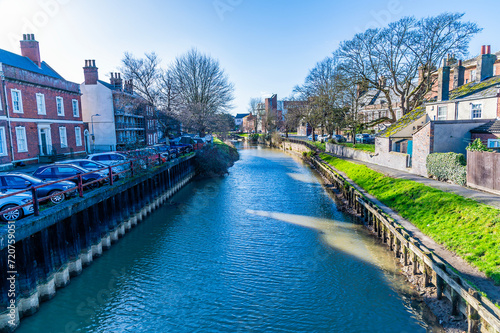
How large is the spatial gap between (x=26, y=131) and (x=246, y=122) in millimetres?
122918

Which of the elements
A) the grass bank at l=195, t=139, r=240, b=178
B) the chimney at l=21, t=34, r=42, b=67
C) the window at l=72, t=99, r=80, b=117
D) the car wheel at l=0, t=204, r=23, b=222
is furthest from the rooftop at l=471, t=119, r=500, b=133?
the chimney at l=21, t=34, r=42, b=67

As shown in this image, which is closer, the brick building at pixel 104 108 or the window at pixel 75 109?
the window at pixel 75 109

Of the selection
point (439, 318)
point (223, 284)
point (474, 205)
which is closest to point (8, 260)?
point (223, 284)

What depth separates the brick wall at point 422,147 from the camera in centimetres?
1983

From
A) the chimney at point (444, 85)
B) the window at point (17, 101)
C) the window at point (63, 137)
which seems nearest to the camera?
the window at point (17, 101)

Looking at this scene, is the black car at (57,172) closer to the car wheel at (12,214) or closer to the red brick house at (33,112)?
the car wheel at (12,214)

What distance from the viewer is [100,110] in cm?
4050

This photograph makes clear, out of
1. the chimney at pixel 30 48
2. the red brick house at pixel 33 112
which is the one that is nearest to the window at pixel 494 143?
the red brick house at pixel 33 112

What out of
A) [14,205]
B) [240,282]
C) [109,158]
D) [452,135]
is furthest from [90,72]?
[452,135]

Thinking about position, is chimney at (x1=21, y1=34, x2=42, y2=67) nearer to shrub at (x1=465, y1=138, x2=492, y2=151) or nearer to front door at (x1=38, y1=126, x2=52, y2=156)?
front door at (x1=38, y1=126, x2=52, y2=156)

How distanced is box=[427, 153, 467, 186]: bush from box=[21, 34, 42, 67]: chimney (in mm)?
35748

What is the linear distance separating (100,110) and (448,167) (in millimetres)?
39810

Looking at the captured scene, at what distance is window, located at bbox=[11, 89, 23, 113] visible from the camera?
23.6 m

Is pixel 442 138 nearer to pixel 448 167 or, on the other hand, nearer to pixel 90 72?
pixel 448 167
